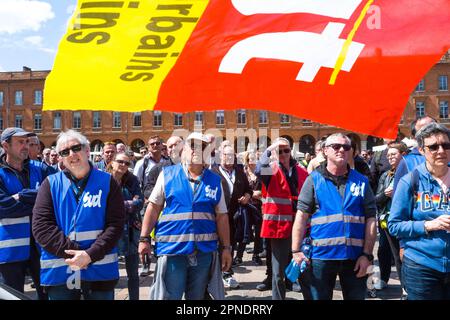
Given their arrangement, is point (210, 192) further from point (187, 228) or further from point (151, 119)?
point (151, 119)

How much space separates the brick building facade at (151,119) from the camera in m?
50.5

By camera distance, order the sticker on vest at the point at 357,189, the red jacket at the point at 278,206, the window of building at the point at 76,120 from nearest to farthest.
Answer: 1. the sticker on vest at the point at 357,189
2. the red jacket at the point at 278,206
3. the window of building at the point at 76,120

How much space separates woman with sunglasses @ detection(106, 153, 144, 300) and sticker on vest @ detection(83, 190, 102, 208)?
1.35m

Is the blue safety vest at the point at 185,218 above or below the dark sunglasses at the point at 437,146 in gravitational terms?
below

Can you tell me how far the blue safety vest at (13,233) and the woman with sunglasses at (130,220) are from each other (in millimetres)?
967

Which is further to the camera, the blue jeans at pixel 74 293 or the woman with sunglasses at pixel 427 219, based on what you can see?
the blue jeans at pixel 74 293

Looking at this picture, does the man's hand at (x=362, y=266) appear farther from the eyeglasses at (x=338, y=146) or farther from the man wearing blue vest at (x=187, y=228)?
the man wearing blue vest at (x=187, y=228)

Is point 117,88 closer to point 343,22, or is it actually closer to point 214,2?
point 214,2

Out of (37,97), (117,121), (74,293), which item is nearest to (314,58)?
(74,293)

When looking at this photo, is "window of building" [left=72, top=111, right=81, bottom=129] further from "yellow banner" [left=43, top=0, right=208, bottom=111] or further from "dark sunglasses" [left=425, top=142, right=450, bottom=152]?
"dark sunglasses" [left=425, top=142, right=450, bottom=152]

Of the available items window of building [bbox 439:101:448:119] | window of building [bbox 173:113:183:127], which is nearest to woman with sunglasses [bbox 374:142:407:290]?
window of building [bbox 173:113:183:127]

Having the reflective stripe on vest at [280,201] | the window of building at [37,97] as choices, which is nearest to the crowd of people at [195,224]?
the reflective stripe on vest at [280,201]

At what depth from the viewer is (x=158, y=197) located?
12.2ft
